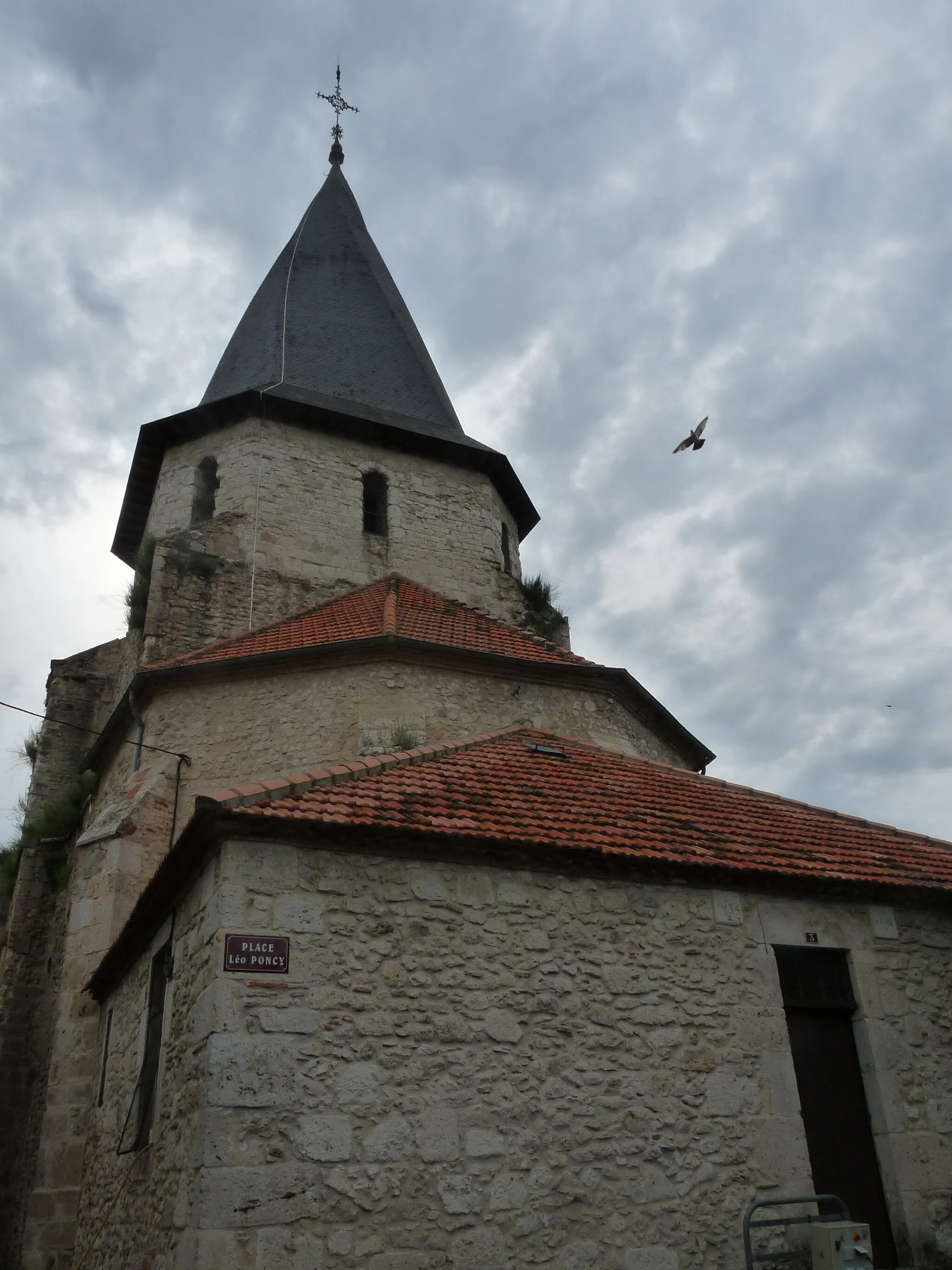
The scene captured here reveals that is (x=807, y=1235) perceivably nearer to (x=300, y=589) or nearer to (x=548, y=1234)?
(x=548, y=1234)

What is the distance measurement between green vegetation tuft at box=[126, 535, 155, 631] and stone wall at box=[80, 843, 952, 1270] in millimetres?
7494

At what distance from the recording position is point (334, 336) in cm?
1822

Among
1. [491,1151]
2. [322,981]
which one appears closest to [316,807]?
[322,981]

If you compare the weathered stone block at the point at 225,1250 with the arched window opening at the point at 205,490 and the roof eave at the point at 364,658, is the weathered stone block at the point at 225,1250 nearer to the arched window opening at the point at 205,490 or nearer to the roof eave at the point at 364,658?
the roof eave at the point at 364,658

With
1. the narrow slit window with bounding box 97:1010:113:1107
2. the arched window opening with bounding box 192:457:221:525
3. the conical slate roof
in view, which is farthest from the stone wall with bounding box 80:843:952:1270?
the conical slate roof

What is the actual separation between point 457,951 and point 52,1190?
5.73 metres

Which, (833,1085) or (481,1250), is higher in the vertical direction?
(833,1085)

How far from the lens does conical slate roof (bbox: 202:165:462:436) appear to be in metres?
17.0

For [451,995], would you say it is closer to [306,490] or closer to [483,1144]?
[483,1144]

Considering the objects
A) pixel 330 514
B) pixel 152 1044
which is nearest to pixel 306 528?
pixel 330 514

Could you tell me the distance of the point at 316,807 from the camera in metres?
6.29

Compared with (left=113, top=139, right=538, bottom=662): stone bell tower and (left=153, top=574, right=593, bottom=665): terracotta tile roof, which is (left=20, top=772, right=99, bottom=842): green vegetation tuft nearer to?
(left=113, top=139, right=538, bottom=662): stone bell tower

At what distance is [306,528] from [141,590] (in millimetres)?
2589

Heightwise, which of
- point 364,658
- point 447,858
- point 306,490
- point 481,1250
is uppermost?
point 306,490
